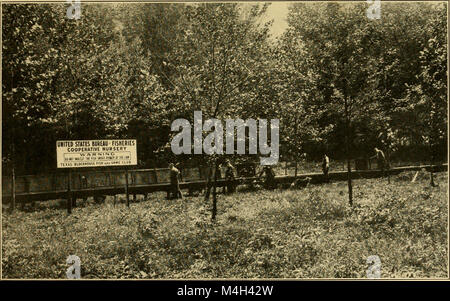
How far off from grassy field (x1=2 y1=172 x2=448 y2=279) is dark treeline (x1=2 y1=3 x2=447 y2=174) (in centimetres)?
120

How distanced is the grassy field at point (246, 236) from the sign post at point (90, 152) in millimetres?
1249

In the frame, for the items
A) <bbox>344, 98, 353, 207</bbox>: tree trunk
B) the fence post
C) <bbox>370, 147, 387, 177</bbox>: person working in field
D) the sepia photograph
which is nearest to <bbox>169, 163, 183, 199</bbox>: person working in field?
the sepia photograph

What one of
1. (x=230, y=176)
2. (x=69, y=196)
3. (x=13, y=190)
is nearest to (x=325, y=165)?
(x=230, y=176)

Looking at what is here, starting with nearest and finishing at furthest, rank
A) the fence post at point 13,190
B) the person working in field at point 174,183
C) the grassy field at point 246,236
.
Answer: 1. the grassy field at point 246,236
2. the fence post at point 13,190
3. the person working in field at point 174,183

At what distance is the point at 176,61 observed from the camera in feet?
28.7

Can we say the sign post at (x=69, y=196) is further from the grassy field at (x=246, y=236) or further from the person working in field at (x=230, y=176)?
the person working in field at (x=230, y=176)

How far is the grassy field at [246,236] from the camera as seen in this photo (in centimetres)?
782

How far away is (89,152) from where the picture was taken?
27.1ft

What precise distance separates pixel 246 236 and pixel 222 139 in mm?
2450

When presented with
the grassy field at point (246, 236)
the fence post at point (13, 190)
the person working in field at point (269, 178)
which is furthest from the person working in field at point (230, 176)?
the fence post at point (13, 190)

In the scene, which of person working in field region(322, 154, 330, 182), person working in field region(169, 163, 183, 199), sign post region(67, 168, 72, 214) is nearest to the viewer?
sign post region(67, 168, 72, 214)

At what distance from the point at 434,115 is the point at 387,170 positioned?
1889 millimetres

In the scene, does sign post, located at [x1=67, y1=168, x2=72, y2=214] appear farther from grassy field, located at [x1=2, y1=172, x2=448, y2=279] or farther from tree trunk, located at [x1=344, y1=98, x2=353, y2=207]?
tree trunk, located at [x1=344, y1=98, x2=353, y2=207]

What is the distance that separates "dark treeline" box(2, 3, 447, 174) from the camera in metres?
8.25
